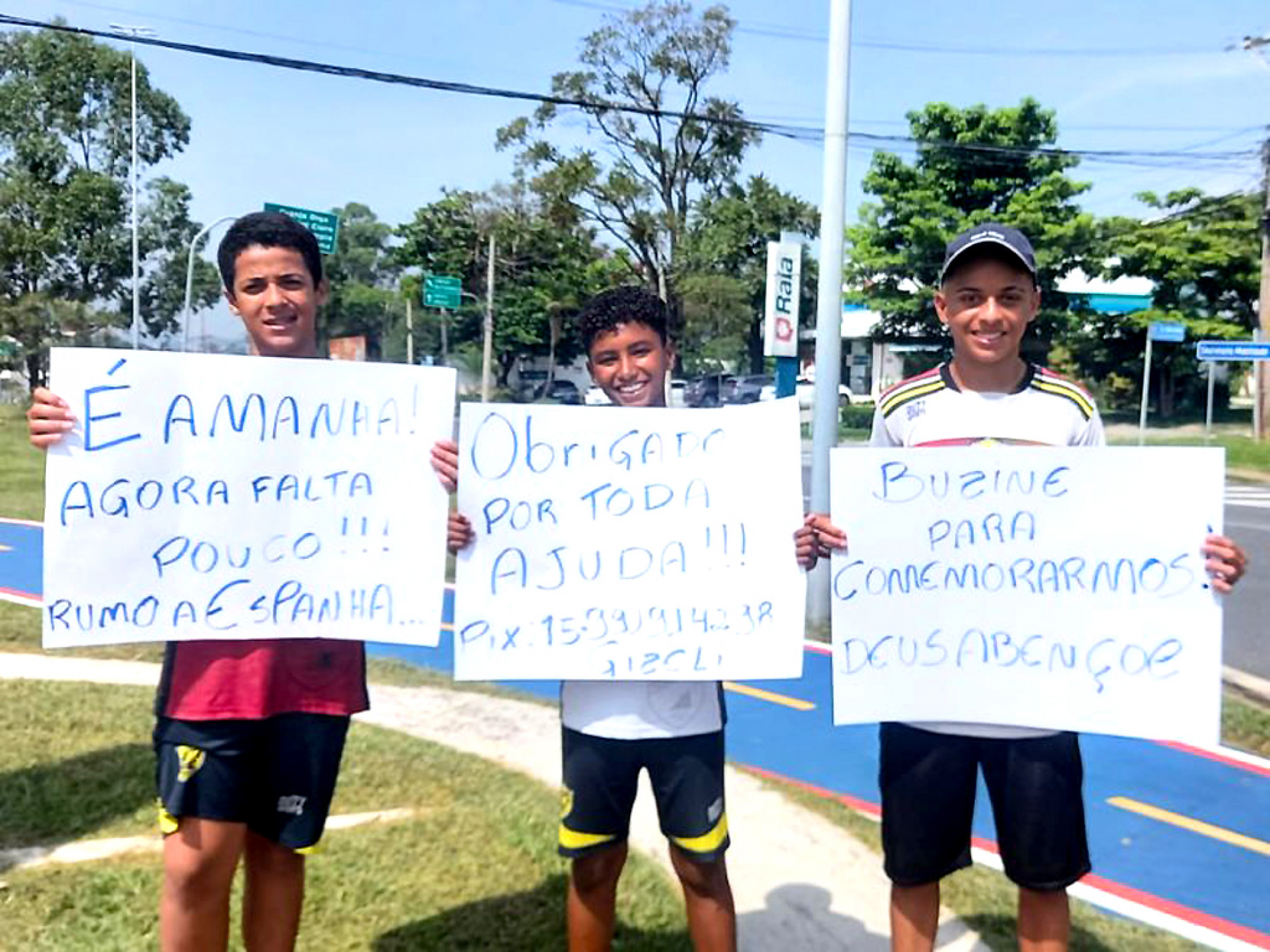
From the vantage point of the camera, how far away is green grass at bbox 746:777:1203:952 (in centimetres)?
324

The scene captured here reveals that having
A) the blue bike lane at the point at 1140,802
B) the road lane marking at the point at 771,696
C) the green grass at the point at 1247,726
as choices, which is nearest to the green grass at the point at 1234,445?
the green grass at the point at 1247,726

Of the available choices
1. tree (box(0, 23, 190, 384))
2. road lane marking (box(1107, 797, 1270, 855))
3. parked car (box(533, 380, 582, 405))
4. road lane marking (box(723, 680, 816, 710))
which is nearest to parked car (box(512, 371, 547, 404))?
parked car (box(533, 380, 582, 405))

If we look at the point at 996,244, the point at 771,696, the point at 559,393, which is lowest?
the point at 771,696

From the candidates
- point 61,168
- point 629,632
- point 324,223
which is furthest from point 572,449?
point 61,168

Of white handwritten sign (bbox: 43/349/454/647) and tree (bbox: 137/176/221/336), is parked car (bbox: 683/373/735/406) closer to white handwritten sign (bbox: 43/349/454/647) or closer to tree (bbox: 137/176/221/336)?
tree (bbox: 137/176/221/336)

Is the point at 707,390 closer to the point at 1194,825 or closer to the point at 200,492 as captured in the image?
the point at 1194,825

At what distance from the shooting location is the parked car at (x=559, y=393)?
4494 centimetres

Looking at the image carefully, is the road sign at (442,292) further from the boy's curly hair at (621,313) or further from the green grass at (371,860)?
the boy's curly hair at (621,313)

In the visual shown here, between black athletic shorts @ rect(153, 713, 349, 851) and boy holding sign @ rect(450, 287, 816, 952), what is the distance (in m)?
0.53

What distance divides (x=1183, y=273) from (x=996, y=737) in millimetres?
30744

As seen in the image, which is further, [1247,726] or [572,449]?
[1247,726]

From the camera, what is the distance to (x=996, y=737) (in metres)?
2.48

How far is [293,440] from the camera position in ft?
8.41

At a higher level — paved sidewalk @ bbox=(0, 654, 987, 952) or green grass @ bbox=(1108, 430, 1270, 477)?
green grass @ bbox=(1108, 430, 1270, 477)
